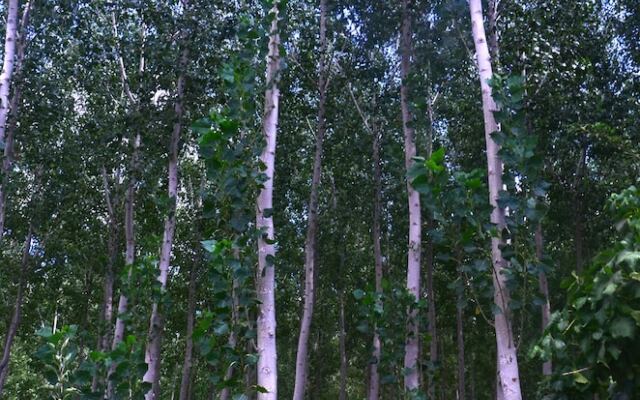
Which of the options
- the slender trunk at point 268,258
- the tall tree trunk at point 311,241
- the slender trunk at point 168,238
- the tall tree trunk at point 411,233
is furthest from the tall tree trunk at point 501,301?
the tall tree trunk at point 311,241

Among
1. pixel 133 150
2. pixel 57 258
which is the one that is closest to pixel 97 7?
pixel 133 150

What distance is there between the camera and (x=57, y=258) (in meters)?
19.9

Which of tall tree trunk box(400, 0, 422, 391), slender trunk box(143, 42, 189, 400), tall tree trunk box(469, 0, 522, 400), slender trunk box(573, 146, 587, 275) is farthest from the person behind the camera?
slender trunk box(573, 146, 587, 275)

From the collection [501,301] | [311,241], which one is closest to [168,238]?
[311,241]

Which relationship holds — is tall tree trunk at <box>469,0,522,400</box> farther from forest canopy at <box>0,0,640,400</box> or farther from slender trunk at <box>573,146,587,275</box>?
slender trunk at <box>573,146,587,275</box>

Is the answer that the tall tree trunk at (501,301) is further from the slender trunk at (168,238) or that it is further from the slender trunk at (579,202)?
the slender trunk at (579,202)

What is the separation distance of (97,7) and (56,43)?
4.14ft

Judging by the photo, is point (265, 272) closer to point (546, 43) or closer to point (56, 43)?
point (546, 43)

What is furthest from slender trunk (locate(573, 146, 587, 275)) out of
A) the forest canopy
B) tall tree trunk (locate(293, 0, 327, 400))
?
tall tree trunk (locate(293, 0, 327, 400))

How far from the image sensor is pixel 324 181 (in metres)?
19.1

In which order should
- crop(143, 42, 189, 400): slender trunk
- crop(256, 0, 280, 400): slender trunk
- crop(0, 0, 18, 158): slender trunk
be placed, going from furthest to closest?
crop(143, 42, 189, 400): slender trunk < crop(0, 0, 18, 158): slender trunk < crop(256, 0, 280, 400): slender trunk

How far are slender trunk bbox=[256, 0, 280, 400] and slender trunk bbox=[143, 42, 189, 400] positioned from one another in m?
5.31

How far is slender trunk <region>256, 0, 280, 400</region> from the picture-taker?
5531 millimetres

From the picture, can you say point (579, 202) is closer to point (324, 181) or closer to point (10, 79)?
point (324, 181)
